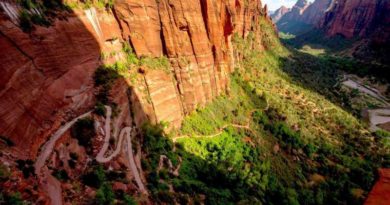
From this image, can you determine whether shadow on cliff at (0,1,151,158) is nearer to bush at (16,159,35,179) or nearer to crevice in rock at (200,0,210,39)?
bush at (16,159,35,179)

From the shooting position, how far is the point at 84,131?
24.7m

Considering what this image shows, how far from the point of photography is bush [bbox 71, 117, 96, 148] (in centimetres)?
2372

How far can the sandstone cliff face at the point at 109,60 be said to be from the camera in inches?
808

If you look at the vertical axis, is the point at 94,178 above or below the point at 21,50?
below

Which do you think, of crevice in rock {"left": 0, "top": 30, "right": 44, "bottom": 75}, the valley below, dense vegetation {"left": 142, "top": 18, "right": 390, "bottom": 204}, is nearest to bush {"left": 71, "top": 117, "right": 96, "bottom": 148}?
the valley below

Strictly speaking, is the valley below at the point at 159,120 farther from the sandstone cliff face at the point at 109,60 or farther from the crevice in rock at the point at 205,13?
the crevice in rock at the point at 205,13

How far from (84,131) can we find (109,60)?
11991mm

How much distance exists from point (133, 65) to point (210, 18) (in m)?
19.1

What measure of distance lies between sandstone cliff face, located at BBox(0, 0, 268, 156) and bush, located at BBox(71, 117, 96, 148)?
55.1 inches

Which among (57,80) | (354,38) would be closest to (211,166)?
(57,80)

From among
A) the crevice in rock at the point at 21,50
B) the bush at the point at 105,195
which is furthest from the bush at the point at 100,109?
the bush at the point at 105,195

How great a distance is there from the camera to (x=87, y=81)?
28859 millimetres

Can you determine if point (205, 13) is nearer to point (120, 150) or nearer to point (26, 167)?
point (120, 150)

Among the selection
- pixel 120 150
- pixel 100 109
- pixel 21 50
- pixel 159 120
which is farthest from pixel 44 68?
pixel 159 120
